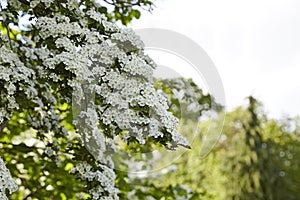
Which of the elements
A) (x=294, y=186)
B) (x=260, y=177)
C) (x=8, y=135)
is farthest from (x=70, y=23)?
(x=294, y=186)

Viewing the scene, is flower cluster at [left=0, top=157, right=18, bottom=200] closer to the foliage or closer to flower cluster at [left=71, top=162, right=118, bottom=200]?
flower cluster at [left=71, top=162, right=118, bottom=200]

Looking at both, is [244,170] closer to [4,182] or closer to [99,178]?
[99,178]

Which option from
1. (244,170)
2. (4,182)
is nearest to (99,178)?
(4,182)

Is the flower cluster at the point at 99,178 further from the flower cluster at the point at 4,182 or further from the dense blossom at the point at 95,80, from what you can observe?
the flower cluster at the point at 4,182

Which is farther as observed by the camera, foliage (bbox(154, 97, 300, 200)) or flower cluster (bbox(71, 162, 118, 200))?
foliage (bbox(154, 97, 300, 200))

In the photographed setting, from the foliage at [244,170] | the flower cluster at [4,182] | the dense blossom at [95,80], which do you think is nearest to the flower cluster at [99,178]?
the dense blossom at [95,80]

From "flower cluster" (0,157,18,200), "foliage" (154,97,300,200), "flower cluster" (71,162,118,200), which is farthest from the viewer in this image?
"foliage" (154,97,300,200)

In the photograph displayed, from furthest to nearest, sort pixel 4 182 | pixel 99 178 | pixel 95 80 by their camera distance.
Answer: pixel 99 178 < pixel 95 80 < pixel 4 182

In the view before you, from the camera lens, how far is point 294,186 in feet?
62.3

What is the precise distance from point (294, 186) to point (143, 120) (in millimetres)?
17518

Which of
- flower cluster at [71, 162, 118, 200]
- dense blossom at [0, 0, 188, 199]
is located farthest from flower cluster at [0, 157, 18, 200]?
flower cluster at [71, 162, 118, 200]

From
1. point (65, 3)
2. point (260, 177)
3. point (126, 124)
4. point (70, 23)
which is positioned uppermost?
point (260, 177)

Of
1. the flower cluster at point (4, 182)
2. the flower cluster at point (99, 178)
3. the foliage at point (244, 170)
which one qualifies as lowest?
the flower cluster at point (4, 182)

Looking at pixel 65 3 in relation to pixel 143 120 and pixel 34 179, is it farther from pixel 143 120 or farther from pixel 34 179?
pixel 34 179
